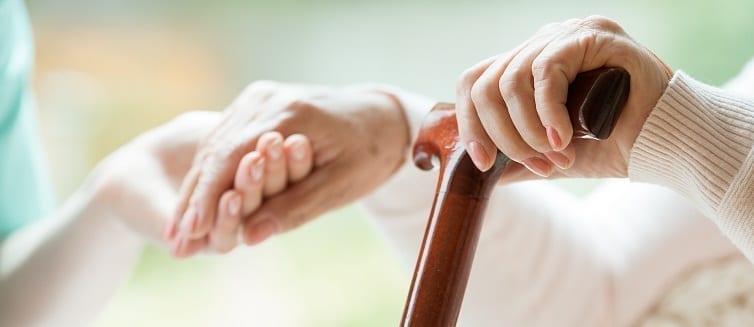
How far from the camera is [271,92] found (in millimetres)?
877

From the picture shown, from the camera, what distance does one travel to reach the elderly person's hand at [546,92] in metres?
0.49

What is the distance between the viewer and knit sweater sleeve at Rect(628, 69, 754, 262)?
0.52 m

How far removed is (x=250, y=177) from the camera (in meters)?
0.77

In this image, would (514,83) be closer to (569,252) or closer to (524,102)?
(524,102)

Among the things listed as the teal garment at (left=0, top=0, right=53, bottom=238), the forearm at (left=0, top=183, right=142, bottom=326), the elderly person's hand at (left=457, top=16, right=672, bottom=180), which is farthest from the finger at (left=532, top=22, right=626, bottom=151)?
the teal garment at (left=0, top=0, right=53, bottom=238)

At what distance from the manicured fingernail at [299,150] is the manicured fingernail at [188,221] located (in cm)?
10

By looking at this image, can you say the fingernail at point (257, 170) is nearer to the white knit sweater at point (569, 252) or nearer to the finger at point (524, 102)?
the white knit sweater at point (569, 252)

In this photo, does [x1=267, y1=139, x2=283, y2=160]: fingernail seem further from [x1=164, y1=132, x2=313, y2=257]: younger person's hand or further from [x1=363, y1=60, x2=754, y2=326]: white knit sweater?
[x1=363, y1=60, x2=754, y2=326]: white knit sweater

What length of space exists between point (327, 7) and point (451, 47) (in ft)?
1.09

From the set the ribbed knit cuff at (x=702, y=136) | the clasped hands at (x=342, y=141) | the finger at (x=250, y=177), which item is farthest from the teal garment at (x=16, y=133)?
the ribbed knit cuff at (x=702, y=136)

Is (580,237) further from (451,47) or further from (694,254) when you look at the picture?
(451,47)

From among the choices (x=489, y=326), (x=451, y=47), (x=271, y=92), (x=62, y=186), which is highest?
(x=271, y=92)

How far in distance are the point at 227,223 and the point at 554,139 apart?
0.37 metres

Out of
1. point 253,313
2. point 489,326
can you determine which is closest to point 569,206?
point 489,326
